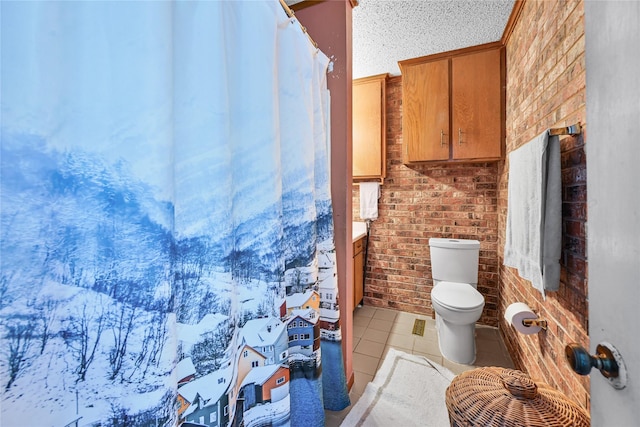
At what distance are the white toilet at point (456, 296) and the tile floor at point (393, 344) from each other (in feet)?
0.35

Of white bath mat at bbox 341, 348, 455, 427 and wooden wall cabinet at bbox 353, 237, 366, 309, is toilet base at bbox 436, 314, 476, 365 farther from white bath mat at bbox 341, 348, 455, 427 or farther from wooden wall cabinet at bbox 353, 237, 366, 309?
wooden wall cabinet at bbox 353, 237, 366, 309

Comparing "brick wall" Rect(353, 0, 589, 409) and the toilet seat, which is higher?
"brick wall" Rect(353, 0, 589, 409)

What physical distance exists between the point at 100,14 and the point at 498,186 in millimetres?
2771

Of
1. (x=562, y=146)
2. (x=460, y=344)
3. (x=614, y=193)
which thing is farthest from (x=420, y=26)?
(x=460, y=344)

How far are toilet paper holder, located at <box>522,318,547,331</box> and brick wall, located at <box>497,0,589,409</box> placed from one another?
30 millimetres

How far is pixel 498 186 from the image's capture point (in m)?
2.35

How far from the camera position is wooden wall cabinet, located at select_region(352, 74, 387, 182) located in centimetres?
266

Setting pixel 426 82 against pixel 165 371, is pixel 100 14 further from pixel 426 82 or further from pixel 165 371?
pixel 426 82

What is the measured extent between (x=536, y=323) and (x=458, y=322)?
0.57 meters

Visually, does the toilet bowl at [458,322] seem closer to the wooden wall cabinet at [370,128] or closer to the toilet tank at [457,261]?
the toilet tank at [457,261]

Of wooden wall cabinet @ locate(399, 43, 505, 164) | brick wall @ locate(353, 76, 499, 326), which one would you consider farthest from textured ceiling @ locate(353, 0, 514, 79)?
brick wall @ locate(353, 76, 499, 326)

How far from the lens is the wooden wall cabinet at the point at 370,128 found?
266 centimetres

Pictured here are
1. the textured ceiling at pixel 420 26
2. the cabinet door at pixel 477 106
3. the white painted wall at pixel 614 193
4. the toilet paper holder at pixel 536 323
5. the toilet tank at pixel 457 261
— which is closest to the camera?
the white painted wall at pixel 614 193

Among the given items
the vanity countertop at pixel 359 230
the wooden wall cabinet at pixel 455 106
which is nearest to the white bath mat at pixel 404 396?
the vanity countertop at pixel 359 230
